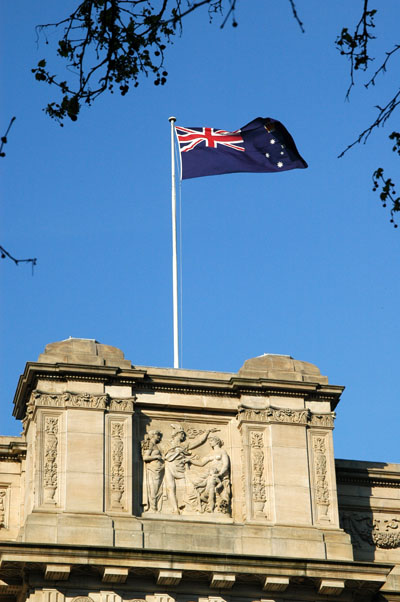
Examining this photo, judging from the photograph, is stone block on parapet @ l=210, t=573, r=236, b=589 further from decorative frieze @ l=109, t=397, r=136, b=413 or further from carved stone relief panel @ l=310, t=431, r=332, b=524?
decorative frieze @ l=109, t=397, r=136, b=413

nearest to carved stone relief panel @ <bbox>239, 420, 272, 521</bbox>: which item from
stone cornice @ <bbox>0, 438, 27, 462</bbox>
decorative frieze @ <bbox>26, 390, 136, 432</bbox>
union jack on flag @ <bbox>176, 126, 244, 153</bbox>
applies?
decorative frieze @ <bbox>26, 390, 136, 432</bbox>

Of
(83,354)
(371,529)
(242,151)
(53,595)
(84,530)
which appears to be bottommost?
(53,595)

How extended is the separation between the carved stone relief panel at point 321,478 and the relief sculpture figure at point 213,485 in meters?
1.95

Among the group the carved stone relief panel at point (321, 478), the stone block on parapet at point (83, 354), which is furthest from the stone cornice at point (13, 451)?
the carved stone relief panel at point (321, 478)

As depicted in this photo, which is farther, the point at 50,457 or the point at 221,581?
the point at 50,457

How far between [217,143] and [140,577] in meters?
11.7

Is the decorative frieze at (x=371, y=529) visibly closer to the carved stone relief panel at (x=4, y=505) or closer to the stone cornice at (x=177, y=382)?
the stone cornice at (x=177, y=382)

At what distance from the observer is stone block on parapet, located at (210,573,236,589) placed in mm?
29281

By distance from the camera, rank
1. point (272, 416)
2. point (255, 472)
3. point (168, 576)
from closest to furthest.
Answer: point (168, 576) < point (255, 472) < point (272, 416)

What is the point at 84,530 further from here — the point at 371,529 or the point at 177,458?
the point at 371,529

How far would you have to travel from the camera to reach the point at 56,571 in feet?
93.6

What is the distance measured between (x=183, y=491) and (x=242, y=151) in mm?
9178

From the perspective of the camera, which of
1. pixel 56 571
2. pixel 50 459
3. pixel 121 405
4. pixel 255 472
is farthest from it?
pixel 255 472

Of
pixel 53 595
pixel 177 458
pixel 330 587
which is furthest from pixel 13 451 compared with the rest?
pixel 330 587
